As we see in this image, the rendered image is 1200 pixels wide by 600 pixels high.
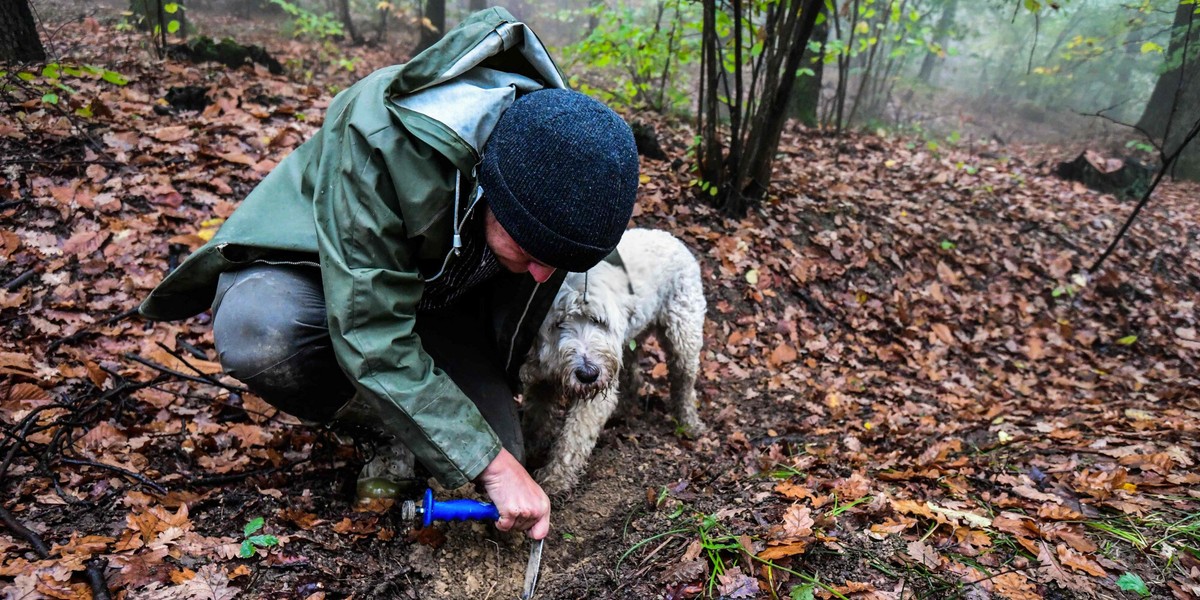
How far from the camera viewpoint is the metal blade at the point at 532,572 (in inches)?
102

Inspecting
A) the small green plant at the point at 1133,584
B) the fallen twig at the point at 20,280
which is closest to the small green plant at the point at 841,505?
the small green plant at the point at 1133,584

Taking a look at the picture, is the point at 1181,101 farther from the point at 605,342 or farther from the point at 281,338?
the point at 281,338

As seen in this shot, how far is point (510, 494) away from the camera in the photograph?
2328 mm

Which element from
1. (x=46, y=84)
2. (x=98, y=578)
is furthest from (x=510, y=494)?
(x=46, y=84)

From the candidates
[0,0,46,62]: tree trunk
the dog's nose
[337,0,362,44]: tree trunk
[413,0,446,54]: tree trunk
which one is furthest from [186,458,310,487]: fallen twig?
[337,0,362,44]: tree trunk

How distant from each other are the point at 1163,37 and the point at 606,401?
25138mm

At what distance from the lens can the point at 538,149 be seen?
2.06 metres

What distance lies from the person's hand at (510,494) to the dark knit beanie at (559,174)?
794mm

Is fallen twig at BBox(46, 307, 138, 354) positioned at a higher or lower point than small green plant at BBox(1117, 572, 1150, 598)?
lower

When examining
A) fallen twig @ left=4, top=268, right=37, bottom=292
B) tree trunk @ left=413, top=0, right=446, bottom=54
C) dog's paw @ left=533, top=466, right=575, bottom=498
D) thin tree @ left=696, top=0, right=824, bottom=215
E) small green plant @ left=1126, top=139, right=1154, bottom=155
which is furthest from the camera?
tree trunk @ left=413, top=0, right=446, bottom=54

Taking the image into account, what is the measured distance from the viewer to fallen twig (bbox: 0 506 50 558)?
7.07 ft

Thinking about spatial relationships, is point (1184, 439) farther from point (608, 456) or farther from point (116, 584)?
point (116, 584)

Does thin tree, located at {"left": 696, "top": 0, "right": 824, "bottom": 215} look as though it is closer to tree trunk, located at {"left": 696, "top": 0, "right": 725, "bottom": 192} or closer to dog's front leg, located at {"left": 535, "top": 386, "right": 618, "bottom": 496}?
tree trunk, located at {"left": 696, "top": 0, "right": 725, "bottom": 192}

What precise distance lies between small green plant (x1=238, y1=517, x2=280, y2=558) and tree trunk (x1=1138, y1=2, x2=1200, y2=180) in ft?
38.2
